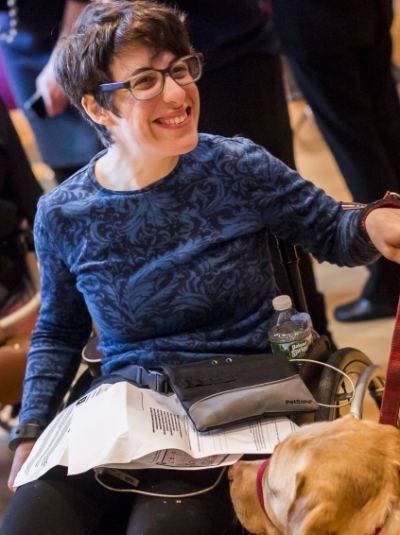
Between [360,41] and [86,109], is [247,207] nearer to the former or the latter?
[86,109]

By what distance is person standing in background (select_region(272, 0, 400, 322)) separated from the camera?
212 centimetres

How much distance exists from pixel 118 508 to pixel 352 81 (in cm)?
149

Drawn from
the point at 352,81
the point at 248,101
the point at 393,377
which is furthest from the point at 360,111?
the point at 393,377

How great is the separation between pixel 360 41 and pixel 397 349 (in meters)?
1.23

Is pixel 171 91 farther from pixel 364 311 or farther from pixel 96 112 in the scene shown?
pixel 364 311

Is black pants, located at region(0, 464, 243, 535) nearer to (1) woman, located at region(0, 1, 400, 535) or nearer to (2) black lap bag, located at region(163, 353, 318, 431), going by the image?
(1) woman, located at region(0, 1, 400, 535)

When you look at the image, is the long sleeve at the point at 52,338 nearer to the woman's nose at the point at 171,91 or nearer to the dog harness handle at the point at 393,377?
the woman's nose at the point at 171,91

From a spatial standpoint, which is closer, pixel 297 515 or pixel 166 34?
pixel 297 515

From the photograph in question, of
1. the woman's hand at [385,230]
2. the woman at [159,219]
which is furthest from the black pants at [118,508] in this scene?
the woman's hand at [385,230]

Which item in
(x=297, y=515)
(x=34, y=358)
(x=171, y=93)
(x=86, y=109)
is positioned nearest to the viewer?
(x=297, y=515)

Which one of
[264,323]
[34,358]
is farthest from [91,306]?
[264,323]

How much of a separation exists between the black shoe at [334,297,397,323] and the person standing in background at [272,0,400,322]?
116 mm

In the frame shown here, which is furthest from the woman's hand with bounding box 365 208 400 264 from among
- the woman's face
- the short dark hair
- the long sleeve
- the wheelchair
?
the wheelchair

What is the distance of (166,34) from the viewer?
4.69 ft
